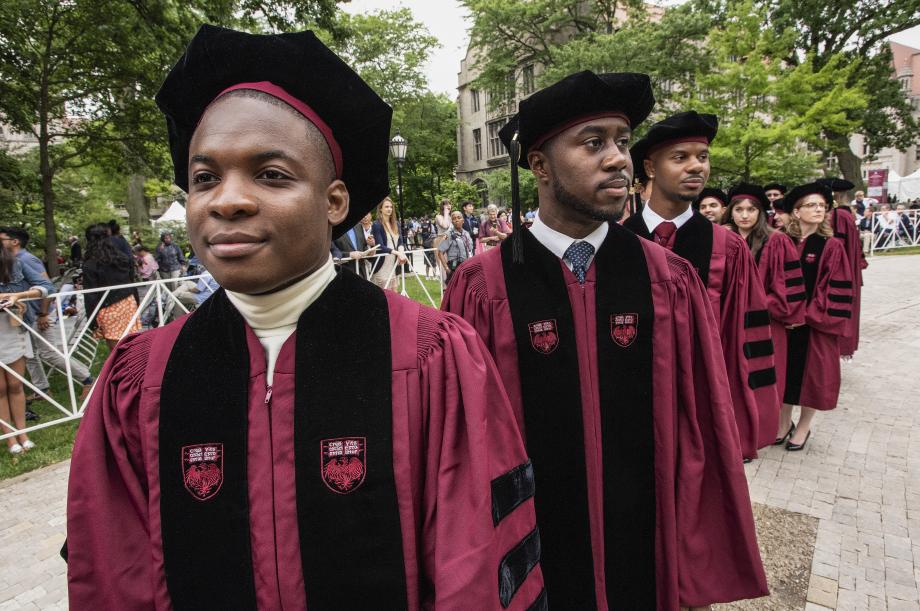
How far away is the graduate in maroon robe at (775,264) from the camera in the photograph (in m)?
4.30

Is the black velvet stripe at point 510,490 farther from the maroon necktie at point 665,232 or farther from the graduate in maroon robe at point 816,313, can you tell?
the graduate in maroon robe at point 816,313

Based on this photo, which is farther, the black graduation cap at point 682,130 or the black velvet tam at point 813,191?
the black velvet tam at point 813,191

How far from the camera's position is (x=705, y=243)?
9.45 ft

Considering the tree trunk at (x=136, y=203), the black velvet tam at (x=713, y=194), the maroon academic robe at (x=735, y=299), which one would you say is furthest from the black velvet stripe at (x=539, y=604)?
the tree trunk at (x=136, y=203)

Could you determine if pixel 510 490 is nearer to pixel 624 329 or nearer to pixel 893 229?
pixel 624 329

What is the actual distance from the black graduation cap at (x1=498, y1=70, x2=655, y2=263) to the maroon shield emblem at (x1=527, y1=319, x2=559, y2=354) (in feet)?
0.87

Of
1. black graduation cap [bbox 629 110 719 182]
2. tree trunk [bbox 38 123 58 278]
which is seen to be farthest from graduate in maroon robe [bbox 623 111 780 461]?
tree trunk [bbox 38 123 58 278]

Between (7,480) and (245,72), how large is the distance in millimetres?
5092

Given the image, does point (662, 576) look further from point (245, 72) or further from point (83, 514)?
point (245, 72)

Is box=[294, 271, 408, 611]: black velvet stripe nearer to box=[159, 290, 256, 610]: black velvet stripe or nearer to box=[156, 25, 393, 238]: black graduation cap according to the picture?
box=[159, 290, 256, 610]: black velvet stripe

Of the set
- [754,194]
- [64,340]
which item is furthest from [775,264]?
[64,340]

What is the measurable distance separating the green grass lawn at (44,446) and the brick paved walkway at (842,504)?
195mm

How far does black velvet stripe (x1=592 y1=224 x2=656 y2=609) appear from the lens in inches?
73.0

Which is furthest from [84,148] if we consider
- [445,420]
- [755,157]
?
[755,157]
